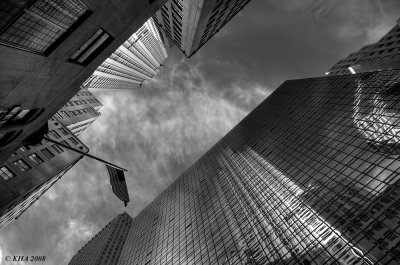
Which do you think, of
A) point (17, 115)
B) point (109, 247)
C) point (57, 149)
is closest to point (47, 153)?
point (57, 149)

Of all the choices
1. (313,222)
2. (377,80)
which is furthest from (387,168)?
(377,80)

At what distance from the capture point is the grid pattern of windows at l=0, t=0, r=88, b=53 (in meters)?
10.1

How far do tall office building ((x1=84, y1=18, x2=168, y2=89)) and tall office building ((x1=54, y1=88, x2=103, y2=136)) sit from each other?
7820mm

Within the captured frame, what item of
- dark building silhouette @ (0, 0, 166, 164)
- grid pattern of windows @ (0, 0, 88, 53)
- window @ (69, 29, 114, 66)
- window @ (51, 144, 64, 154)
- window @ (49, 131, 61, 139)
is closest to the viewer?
grid pattern of windows @ (0, 0, 88, 53)

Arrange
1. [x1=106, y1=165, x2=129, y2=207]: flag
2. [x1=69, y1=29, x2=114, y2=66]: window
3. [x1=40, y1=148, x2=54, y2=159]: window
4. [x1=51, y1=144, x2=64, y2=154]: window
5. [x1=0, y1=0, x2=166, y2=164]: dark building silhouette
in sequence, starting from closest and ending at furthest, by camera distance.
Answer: [x1=0, y1=0, x2=166, y2=164]: dark building silhouette < [x1=69, y1=29, x2=114, y2=66]: window < [x1=106, y1=165, x2=129, y2=207]: flag < [x1=40, y1=148, x2=54, y2=159]: window < [x1=51, y1=144, x2=64, y2=154]: window

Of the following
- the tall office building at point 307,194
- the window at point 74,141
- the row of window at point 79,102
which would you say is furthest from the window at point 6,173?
the row of window at point 79,102

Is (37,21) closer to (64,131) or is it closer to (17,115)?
(17,115)

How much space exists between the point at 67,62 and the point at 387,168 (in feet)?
111

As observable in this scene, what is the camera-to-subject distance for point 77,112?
86125 millimetres

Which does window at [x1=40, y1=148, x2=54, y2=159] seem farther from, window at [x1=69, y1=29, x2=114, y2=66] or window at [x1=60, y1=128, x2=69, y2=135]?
window at [x1=69, y1=29, x2=114, y2=66]

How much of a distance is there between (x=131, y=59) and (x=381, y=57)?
84114 mm

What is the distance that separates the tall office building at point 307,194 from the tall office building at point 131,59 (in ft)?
171

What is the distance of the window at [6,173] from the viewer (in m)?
35.3

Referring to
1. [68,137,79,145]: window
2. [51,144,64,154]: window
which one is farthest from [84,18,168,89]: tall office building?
[51,144,64,154]: window
